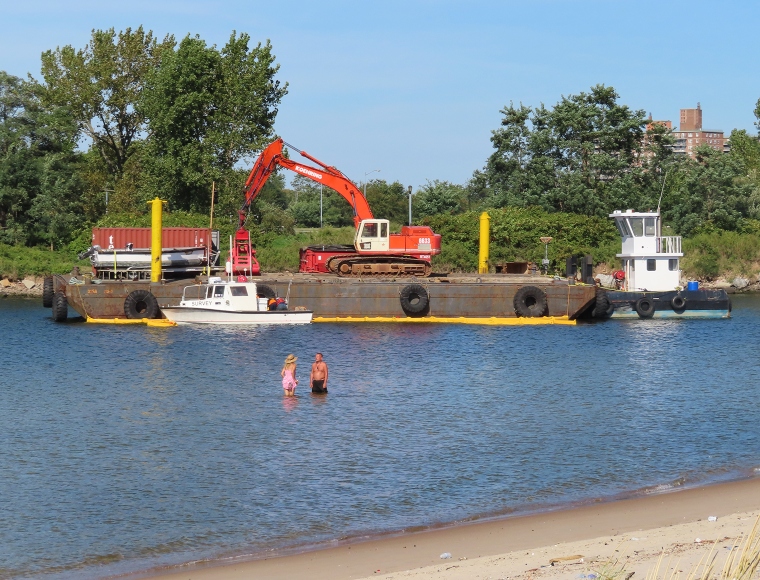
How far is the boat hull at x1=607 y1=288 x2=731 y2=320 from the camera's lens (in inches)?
2250

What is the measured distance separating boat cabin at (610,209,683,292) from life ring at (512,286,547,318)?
6.80 metres

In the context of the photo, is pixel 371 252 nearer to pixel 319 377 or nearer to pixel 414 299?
pixel 414 299

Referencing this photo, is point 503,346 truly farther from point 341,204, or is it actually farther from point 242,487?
point 341,204

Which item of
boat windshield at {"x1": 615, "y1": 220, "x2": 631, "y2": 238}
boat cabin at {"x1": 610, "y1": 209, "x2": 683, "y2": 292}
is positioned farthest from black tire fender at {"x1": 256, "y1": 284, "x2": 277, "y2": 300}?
boat windshield at {"x1": 615, "y1": 220, "x2": 631, "y2": 238}

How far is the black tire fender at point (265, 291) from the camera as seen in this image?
53.3 m

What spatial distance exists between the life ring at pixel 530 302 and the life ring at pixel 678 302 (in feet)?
25.5

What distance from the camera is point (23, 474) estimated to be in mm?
23688

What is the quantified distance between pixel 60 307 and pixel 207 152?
3228cm

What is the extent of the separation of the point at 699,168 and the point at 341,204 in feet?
178

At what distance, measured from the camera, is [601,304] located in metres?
56.4

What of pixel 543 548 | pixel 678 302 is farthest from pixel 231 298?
pixel 543 548

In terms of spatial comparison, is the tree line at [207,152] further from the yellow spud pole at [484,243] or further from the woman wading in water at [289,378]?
the woman wading in water at [289,378]

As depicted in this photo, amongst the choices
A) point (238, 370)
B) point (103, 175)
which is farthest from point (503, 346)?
point (103, 175)

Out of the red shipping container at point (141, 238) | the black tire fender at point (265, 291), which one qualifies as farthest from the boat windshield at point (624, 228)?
the red shipping container at point (141, 238)
